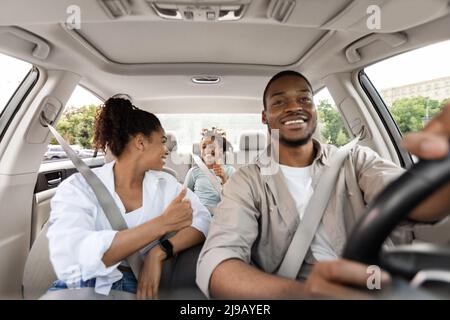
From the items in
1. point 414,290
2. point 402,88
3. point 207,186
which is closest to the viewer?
point 414,290

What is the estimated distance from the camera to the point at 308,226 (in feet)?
3.52

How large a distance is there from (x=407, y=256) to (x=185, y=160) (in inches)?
72.3

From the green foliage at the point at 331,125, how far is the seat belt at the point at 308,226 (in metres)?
0.42

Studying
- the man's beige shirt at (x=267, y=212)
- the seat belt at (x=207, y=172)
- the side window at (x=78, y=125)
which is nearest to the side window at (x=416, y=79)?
the man's beige shirt at (x=267, y=212)

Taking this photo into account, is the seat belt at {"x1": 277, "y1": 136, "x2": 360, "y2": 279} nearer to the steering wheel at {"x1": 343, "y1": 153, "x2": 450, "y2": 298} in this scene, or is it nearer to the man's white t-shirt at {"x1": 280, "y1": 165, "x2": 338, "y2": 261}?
the man's white t-shirt at {"x1": 280, "y1": 165, "x2": 338, "y2": 261}

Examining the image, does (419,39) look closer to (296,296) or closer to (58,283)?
(296,296)

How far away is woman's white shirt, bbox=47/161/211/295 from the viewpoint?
94 centimetres

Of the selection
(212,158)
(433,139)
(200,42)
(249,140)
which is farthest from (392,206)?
(212,158)

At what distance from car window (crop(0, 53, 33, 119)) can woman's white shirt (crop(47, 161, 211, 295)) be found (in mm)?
643

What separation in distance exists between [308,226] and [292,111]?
0.47m

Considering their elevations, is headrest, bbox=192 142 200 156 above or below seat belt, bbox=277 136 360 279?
above

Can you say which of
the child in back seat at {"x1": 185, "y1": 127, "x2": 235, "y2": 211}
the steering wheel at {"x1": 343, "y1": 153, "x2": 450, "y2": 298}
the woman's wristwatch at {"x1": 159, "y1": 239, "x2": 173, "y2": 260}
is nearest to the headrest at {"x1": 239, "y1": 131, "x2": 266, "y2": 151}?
the child in back seat at {"x1": 185, "y1": 127, "x2": 235, "y2": 211}
